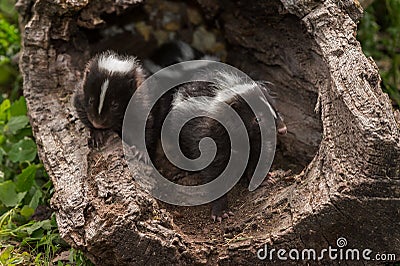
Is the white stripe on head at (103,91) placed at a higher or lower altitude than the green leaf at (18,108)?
higher

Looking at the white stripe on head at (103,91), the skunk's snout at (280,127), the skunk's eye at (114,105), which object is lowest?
the skunk's eye at (114,105)

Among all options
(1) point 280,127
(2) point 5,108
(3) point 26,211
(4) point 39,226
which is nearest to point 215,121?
(1) point 280,127

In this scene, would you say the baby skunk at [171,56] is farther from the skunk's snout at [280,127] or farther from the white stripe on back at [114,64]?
the skunk's snout at [280,127]

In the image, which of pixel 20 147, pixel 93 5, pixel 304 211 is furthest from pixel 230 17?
pixel 304 211

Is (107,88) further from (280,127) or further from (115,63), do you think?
(280,127)

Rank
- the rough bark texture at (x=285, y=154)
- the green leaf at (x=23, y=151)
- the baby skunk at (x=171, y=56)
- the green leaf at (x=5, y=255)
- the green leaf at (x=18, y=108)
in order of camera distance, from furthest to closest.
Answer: the baby skunk at (x=171, y=56) < the green leaf at (x=18, y=108) < the green leaf at (x=23, y=151) < the green leaf at (x=5, y=255) < the rough bark texture at (x=285, y=154)

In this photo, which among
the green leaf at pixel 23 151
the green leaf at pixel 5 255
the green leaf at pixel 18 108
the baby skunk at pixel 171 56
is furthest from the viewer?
the baby skunk at pixel 171 56

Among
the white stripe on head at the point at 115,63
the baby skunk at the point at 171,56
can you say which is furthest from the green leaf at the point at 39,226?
the baby skunk at the point at 171,56
